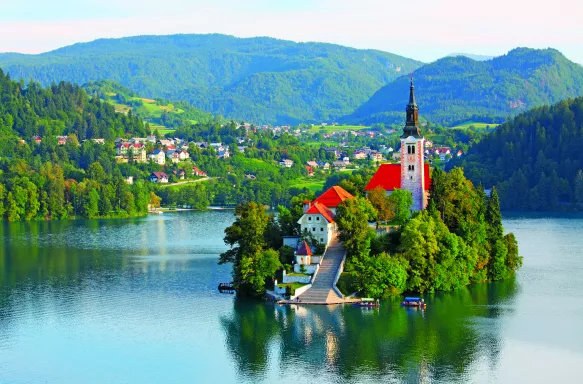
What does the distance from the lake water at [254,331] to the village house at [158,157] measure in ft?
276

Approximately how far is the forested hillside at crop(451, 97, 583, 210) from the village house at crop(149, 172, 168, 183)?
45.7 m

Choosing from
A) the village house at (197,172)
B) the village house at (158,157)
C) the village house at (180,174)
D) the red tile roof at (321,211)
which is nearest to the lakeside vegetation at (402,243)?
the red tile roof at (321,211)

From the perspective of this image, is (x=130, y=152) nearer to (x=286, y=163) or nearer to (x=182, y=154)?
(x=182, y=154)

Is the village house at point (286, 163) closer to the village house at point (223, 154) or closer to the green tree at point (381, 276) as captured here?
the village house at point (223, 154)

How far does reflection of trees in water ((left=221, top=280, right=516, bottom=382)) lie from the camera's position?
143ft

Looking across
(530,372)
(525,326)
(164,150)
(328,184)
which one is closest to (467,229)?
(525,326)

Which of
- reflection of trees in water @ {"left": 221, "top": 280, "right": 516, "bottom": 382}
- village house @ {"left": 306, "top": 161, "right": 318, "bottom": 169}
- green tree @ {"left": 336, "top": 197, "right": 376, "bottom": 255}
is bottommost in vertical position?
reflection of trees in water @ {"left": 221, "top": 280, "right": 516, "bottom": 382}

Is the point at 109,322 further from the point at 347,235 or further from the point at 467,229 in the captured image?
the point at 467,229

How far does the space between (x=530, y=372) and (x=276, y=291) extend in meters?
18.8

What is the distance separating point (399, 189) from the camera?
6525 centimetres

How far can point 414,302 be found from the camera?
5512cm

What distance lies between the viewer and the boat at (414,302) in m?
54.9

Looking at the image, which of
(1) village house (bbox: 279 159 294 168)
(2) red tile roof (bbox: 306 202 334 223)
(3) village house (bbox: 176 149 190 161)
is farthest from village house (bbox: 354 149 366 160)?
(2) red tile roof (bbox: 306 202 334 223)

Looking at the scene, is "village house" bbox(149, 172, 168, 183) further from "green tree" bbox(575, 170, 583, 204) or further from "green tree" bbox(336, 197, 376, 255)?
"green tree" bbox(336, 197, 376, 255)
